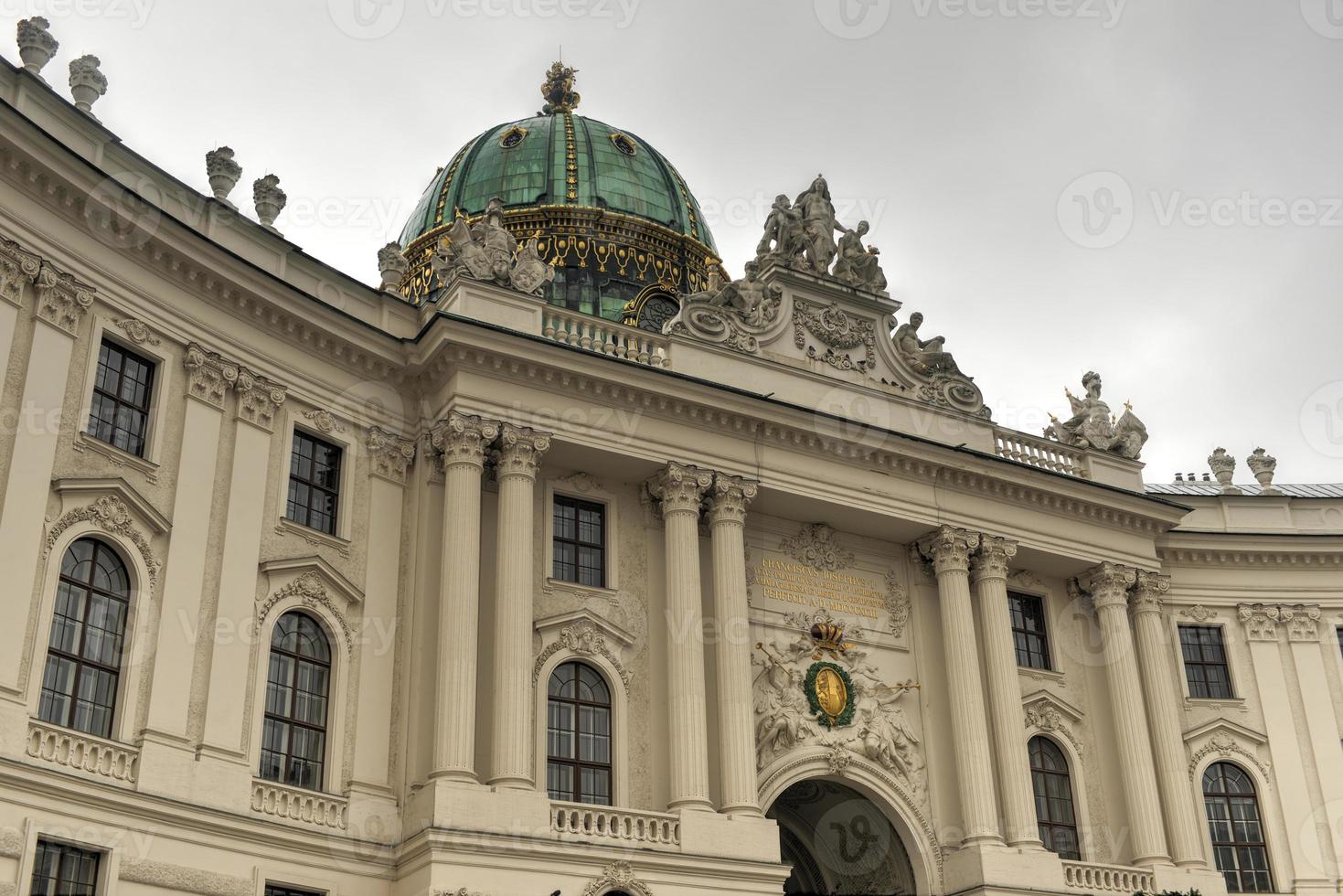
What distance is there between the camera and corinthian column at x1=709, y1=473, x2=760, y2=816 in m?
Answer: 25.8

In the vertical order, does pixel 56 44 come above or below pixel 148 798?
above

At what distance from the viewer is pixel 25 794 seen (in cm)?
1919

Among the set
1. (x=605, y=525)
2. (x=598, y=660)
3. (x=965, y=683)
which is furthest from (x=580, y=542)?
(x=965, y=683)

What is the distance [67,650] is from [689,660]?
10144mm

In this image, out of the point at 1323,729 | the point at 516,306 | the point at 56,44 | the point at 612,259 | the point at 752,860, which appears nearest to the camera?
the point at 56,44

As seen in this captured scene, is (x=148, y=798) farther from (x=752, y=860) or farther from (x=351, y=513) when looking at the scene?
(x=752, y=860)

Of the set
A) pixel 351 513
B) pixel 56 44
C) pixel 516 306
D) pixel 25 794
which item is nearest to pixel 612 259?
pixel 516 306

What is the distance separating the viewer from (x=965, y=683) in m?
29.1

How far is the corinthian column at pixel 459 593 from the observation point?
23.5 metres

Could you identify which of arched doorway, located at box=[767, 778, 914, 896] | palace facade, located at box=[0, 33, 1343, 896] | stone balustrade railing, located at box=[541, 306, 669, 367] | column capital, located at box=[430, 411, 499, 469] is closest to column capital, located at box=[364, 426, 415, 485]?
palace facade, located at box=[0, 33, 1343, 896]

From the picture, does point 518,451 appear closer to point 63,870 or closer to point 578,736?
point 578,736

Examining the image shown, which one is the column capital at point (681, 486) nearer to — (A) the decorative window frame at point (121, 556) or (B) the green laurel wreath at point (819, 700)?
(B) the green laurel wreath at point (819, 700)

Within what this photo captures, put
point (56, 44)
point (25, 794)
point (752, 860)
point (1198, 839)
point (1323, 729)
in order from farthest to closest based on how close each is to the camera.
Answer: point (1323, 729) → point (1198, 839) → point (752, 860) → point (56, 44) → point (25, 794)

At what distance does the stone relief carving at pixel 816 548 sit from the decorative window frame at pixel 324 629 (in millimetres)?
8683
